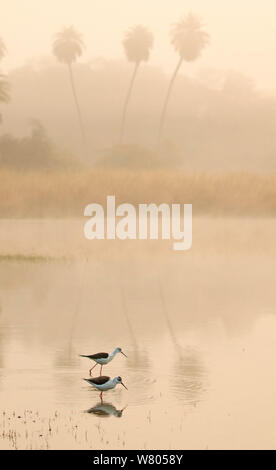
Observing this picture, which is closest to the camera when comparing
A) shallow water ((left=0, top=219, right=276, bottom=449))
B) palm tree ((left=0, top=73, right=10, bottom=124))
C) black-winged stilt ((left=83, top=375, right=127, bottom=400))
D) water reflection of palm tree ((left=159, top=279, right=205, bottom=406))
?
shallow water ((left=0, top=219, right=276, bottom=449))

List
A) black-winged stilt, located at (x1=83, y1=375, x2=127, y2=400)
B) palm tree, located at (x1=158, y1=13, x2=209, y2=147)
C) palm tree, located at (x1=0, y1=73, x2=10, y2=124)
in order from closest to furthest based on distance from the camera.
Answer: black-winged stilt, located at (x1=83, y1=375, x2=127, y2=400)
palm tree, located at (x1=0, y1=73, x2=10, y2=124)
palm tree, located at (x1=158, y1=13, x2=209, y2=147)

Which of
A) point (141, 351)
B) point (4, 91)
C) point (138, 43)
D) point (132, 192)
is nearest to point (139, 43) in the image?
point (138, 43)

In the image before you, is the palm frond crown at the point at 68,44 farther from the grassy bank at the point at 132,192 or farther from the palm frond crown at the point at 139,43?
the grassy bank at the point at 132,192

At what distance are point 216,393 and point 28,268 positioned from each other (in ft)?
51.8

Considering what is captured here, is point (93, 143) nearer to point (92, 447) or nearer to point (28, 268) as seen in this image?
point (28, 268)

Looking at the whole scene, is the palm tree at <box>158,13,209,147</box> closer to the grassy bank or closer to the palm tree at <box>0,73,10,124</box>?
the palm tree at <box>0,73,10,124</box>

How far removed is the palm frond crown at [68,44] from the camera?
105062mm

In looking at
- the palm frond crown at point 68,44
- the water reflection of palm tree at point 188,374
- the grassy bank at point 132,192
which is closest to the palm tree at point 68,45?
the palm frond crown at point 68,44

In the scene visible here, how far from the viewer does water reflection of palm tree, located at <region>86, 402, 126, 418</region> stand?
1138 centimetres

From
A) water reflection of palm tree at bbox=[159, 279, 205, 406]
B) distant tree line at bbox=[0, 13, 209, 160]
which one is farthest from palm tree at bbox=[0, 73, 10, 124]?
water reflection of palm tree at bbox=[159, 279, 205, 406]

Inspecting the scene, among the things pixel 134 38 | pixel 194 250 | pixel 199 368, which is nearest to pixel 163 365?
pixel 199 368

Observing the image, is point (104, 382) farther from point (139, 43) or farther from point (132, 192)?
point (139, 43)

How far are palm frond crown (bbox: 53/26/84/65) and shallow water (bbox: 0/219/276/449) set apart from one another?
77641 mm

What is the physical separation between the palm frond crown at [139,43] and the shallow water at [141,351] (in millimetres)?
76743
